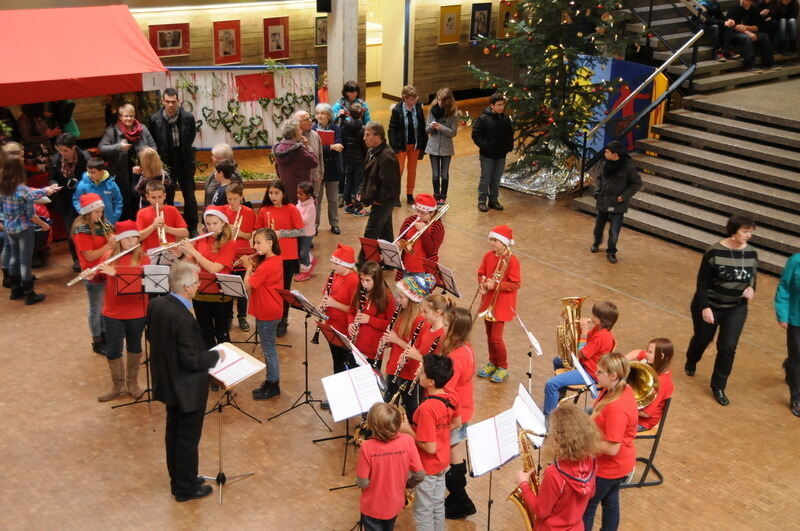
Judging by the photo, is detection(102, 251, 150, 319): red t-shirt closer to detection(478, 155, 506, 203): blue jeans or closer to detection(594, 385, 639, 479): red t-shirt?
detection(594, 385, 639, 479): red t-shirt

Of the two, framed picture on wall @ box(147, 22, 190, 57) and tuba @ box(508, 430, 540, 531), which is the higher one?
framed picture on wall @ box(147, 22, 190, 57)

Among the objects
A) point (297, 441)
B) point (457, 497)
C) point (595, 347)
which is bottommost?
point (297, 441)

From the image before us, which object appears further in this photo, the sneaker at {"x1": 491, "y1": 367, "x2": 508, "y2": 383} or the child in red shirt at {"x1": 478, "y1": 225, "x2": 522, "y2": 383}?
the sneaker at {"x1": 491, "y1": 367, "x2": 508, "y2": 383}

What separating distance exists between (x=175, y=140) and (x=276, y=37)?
5.49m

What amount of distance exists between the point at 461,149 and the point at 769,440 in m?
9.47

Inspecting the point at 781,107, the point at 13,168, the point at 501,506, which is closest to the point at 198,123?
the point at 13,168

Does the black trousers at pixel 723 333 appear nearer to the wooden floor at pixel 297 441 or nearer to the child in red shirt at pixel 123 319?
the wooden floor at pixel 297 441

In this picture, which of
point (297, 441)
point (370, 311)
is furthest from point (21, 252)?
point (370, 311)

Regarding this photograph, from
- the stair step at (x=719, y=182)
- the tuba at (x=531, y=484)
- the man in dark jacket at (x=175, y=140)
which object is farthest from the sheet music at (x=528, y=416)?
the stair step at (x=719, y=182)

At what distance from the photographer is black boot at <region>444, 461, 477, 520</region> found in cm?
629

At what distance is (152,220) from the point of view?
8.23 m

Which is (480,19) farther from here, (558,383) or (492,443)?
(492,443)

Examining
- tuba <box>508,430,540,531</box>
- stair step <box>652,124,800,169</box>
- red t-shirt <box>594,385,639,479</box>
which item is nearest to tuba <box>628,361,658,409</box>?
red t-shirt <box>594,385,639,479</box>

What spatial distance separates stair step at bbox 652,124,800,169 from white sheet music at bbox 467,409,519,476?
828cm
